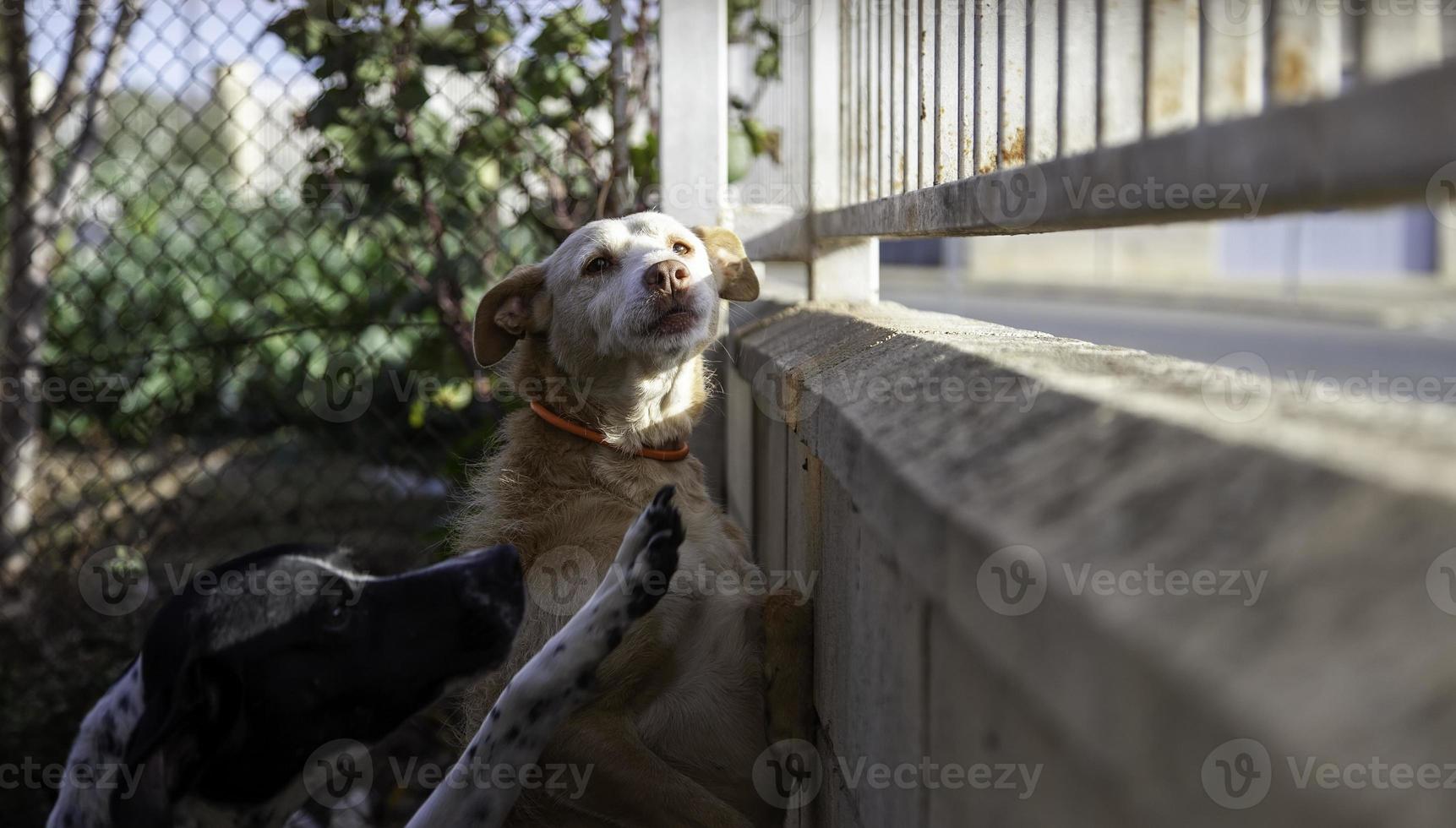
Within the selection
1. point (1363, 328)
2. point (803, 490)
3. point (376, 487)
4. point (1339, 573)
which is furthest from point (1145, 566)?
point (1363, 328)

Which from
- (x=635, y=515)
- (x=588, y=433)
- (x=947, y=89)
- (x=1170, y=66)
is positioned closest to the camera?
(x=1170, y=66)

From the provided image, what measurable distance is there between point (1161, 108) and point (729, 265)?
8.81ft

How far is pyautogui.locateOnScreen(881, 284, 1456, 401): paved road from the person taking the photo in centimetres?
1400

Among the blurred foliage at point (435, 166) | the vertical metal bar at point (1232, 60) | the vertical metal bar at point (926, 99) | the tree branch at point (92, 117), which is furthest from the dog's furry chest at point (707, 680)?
the tree branch at point (92, 117)

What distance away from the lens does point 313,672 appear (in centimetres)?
256

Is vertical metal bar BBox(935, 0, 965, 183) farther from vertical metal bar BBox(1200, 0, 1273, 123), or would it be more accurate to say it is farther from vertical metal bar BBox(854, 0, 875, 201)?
vertical metal bar BBox(1200, 0, 1273, 123)

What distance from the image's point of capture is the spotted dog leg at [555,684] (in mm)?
2498

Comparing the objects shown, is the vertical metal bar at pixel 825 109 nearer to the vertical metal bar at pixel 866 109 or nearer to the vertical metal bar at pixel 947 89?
the vertical metal bar at pixel 866 109

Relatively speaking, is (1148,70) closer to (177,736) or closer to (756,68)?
(177,736)

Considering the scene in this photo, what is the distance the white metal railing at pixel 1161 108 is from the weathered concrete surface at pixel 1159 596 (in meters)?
0.19

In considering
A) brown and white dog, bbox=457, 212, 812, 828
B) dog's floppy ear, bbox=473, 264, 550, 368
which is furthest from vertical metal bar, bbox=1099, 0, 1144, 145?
dog's floppy ear, bbox=473, 264, 550, 368

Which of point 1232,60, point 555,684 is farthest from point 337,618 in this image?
point 1232,60

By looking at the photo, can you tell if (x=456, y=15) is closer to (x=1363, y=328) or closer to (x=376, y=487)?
(x=376, y=487)

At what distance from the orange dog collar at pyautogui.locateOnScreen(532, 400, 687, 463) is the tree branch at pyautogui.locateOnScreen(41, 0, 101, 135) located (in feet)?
13.5
